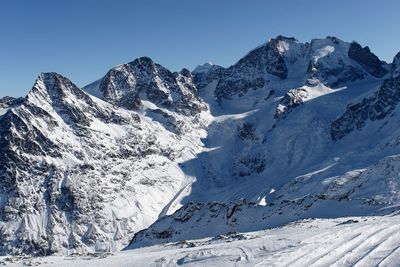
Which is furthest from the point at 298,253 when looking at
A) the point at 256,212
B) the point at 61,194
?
the point at 61,194

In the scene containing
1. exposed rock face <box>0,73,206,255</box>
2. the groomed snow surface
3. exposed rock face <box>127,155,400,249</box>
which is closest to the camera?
the groomed snow surface

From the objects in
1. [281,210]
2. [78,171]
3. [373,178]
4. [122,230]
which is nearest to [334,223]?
[281,210]

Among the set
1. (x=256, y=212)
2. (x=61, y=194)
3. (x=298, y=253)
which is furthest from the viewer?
(x=61, y=194)

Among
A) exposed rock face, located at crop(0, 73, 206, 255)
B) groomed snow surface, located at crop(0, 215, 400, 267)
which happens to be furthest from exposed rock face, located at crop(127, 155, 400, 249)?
exposed rock face, located at crop(0, 73, 206, 255)

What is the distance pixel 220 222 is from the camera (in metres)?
87.9

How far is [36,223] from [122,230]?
28.6 metres

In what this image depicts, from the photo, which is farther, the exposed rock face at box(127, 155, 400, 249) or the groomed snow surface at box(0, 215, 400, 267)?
the exposed rock face at box(127, 155, 400, 249)

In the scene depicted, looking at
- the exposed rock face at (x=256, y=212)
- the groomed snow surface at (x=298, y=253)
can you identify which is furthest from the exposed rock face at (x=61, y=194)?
the groomed snow surface at (x=298, y=253)

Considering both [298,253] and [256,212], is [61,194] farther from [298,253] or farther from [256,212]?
[298,253]

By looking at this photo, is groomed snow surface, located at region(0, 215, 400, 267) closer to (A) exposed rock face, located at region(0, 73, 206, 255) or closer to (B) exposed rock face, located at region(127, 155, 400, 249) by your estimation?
(B) exposed rock face, located at region(127, 155, 400, 249)

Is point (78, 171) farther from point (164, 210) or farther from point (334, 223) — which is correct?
point (334, 223)

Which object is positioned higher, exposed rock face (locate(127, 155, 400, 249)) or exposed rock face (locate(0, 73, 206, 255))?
exposed rock face (locate(0, 73, 206, 255))

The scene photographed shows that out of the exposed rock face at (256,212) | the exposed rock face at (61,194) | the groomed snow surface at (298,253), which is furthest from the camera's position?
the exposed rock face at (61,194)

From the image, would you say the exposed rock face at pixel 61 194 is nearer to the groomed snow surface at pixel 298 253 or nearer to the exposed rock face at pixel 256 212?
the exposed rock face at pixel 256 212
